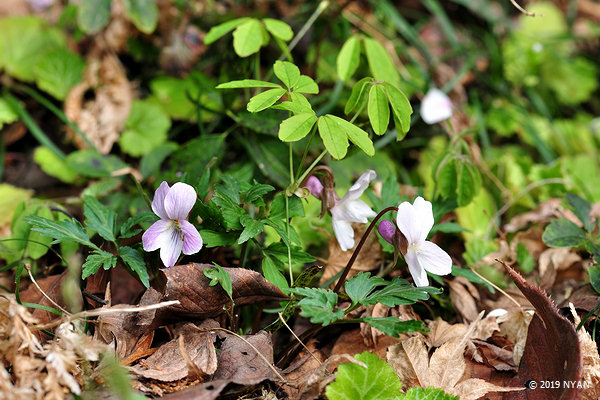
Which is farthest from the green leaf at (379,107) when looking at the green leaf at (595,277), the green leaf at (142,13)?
the green leaf at (142,13)

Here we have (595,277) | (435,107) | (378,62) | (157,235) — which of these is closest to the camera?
(157,235)

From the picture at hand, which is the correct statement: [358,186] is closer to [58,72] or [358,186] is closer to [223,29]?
[223,29]

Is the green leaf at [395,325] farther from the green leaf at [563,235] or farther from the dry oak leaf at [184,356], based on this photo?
the green leaf at [563,235]

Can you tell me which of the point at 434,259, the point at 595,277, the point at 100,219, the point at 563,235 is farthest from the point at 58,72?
the point at 595,277

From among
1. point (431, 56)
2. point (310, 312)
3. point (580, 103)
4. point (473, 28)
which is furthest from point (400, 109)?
point (580, 103)

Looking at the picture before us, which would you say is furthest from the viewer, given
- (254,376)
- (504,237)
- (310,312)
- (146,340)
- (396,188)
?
(504,237)

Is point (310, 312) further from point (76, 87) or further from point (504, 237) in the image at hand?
point (76, 87)
